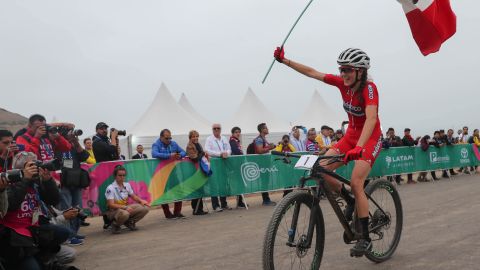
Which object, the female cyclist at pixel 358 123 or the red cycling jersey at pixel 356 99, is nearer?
the female cyclist at pixel 358 123

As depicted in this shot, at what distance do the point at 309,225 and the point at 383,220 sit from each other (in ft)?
4.60

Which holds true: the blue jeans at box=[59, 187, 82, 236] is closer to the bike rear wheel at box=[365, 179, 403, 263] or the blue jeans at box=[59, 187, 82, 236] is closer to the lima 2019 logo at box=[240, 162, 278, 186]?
the lima 2019 logo at box=[240, 162, 278, 186]

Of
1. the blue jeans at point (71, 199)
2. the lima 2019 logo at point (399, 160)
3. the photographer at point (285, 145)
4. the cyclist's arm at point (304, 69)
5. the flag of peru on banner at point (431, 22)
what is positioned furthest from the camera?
the lima 2019 logo at point (399, 160)

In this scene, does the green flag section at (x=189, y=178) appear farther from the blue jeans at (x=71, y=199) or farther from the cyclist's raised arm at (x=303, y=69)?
the cyclist's raised arm at (x=303, y=69)

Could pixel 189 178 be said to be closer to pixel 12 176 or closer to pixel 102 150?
pixel 102 150

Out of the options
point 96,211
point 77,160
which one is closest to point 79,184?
point 77,160

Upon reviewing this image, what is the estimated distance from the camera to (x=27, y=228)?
470cm

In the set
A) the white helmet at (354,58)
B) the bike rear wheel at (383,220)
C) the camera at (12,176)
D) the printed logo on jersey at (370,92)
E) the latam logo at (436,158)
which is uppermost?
the white helmet at (354,58)

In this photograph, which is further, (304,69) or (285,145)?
(285,145)

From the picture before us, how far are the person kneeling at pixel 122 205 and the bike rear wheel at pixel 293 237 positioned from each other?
17.6 ft

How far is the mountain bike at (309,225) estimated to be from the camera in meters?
3.94

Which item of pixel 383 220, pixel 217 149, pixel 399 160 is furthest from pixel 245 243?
pixel 399 160

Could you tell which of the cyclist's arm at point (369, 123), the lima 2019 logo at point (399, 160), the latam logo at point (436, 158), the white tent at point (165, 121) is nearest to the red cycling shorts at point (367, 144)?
the cyclist's arm at point (369, 123)

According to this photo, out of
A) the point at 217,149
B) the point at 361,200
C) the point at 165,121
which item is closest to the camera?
the point at 361,200
